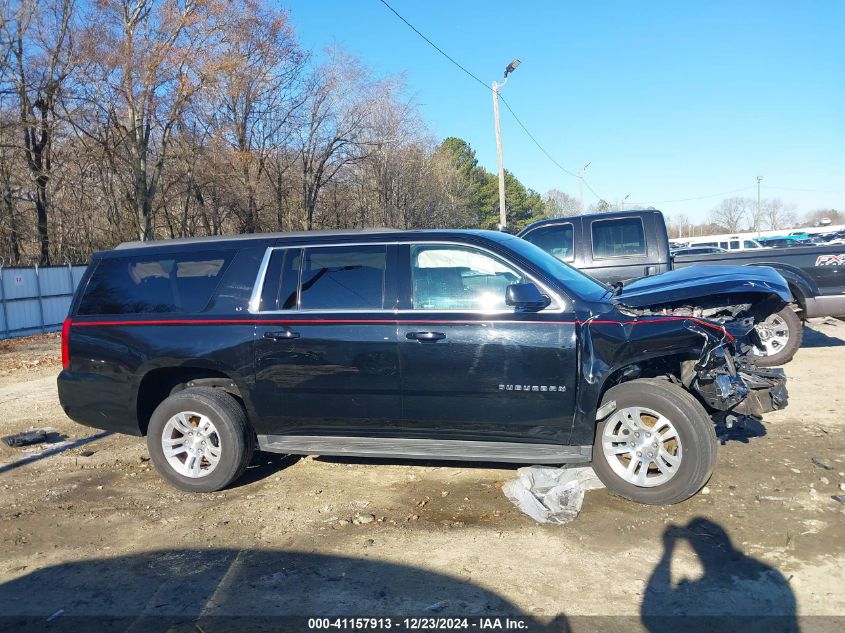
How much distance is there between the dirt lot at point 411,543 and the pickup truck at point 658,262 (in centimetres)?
276

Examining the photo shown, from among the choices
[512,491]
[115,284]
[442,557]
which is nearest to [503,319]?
[512,491]

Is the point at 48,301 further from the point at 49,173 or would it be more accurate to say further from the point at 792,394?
the point at 792,394

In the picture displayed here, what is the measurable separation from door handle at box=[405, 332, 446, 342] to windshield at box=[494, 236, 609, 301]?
853 mm

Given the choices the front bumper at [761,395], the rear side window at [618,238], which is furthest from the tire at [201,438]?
the rear side window at [618,238]

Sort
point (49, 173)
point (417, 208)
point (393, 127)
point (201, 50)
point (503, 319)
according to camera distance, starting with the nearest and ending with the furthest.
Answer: point (503, 319)
point (201, 50)
point (49, 173)
point (393, 127)
point (417, 208)

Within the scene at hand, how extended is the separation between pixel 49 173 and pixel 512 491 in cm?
2785

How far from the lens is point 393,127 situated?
3309 centimetres

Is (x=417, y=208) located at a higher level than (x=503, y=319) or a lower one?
higher

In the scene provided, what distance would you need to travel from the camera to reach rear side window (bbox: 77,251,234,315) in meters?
5.01

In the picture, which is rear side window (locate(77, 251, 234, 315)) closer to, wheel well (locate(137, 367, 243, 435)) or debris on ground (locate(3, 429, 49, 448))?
wheel well (locate(137, 367, 243, 435))

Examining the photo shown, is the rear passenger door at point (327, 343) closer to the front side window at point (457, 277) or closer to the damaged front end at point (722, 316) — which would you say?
the front side window at point (457, 277)

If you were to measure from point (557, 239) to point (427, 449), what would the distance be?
5071 millimetres

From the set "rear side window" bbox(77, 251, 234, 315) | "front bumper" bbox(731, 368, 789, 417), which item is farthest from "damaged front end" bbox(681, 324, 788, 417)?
"rear side window" bbox(77, 251, 234, 315)

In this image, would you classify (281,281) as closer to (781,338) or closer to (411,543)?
(411,543)
